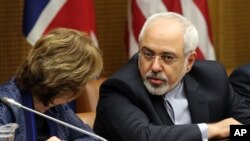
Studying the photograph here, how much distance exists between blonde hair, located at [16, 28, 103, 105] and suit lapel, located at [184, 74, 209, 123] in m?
0.59

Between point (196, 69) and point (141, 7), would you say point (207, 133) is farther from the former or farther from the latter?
point (141, 7)

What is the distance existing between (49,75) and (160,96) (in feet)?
2.05

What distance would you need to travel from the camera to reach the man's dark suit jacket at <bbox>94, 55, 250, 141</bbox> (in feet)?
8.32

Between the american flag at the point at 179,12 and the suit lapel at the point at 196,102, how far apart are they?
115 centimetres

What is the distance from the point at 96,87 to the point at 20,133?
3.57 ft

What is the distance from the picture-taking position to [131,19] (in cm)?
409

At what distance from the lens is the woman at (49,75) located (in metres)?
2.34

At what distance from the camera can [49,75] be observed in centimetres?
234

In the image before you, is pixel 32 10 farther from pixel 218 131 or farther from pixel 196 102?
pixel 218 131

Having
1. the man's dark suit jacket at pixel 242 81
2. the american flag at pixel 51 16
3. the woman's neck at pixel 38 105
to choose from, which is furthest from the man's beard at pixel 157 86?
the american flag at pixel 51 16

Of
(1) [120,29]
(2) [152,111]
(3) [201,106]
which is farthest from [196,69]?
(1) [120,29]

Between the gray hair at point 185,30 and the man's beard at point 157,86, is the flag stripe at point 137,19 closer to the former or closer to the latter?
the gray hair at point 185,30

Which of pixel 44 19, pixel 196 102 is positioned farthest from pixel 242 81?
pixel 44 19

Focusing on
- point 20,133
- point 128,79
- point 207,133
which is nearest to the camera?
point 20,133
